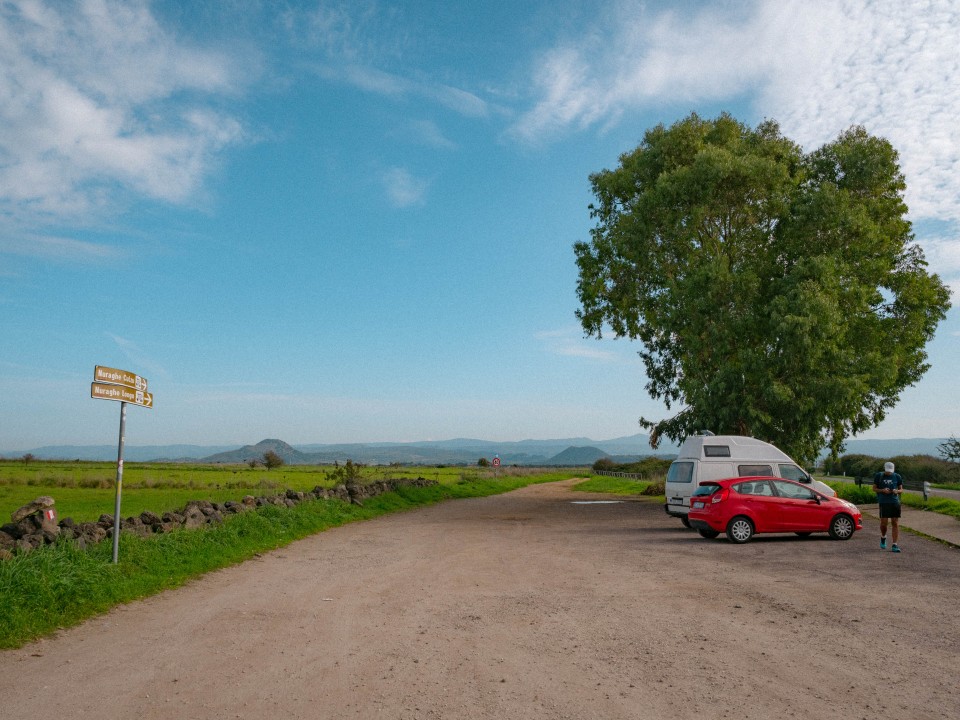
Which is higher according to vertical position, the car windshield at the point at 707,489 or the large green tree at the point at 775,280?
the large green tree at the point at 775,280

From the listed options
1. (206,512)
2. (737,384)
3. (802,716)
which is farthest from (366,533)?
(737,384)

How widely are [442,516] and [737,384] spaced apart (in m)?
A: 12.9

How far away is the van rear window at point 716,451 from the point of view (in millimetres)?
22594

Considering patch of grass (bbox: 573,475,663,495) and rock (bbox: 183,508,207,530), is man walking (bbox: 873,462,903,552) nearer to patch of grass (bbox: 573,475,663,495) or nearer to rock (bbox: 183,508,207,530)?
rock (bbox: 183,508,207,530)

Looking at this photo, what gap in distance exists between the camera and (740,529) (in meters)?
17.4

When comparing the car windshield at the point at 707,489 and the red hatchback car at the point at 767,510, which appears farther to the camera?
the car windshield at the point at 707,489

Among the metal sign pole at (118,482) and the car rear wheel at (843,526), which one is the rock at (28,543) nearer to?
the metal sign pole at (118,482)

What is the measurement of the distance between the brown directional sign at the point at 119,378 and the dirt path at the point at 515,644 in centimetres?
335

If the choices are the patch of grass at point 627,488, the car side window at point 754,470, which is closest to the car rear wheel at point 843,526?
the car side window at point 754,470

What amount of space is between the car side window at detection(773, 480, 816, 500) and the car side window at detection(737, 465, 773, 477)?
3.61 m

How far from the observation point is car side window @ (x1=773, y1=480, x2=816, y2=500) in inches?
706

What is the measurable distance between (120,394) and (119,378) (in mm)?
256

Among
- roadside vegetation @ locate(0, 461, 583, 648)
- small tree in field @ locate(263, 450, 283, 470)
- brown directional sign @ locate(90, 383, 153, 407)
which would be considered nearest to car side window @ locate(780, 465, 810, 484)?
roadside vegetation @ locate(0, 461, 583, 648)

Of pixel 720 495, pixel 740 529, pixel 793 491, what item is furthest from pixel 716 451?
pixel 740 529
